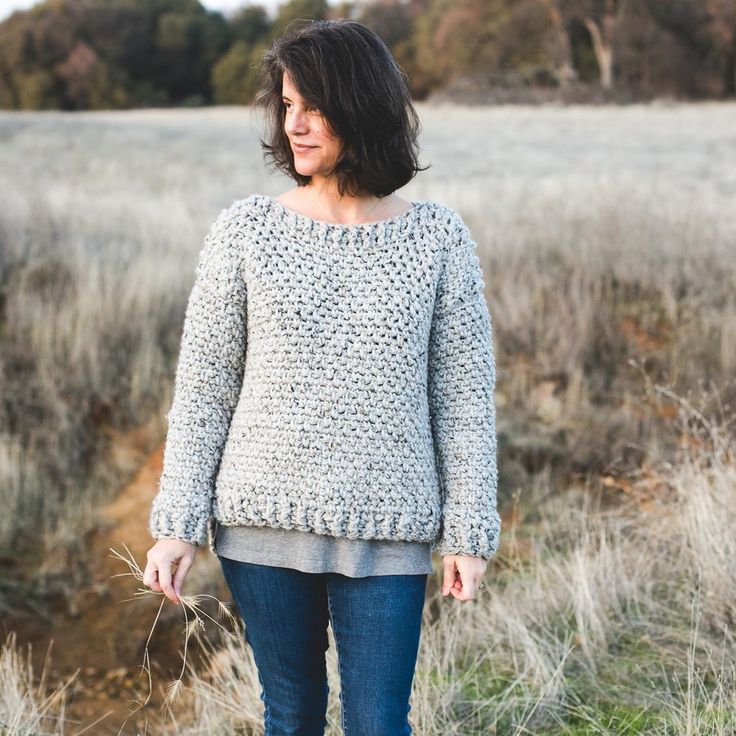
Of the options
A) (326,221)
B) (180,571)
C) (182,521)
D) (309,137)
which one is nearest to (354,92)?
(309,137)

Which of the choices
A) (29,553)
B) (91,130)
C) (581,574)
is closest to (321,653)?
(581,574)

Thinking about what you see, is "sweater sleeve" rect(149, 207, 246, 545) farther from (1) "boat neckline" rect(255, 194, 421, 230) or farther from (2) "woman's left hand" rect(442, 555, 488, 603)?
(2) "woman's left hand" rect(442, 555, 488, 603)

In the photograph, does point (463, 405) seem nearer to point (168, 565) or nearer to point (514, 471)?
point (168, 565)

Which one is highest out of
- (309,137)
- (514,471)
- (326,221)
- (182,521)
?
(309,137)

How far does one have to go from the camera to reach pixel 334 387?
65.2 inches

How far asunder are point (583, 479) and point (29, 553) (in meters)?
2.97

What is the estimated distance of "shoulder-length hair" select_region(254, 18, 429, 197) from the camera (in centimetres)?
166

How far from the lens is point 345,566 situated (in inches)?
65.1

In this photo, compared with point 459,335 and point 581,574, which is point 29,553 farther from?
point 459,335

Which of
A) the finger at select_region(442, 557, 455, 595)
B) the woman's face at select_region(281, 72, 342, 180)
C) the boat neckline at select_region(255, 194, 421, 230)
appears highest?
the woman's face at select_region(281, 72, 342, 180)

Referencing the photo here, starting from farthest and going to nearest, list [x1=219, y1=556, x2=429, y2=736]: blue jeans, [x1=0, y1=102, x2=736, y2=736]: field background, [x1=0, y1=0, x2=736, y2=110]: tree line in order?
[x1=0, y1=0, x2=736, y2=110]: tree line, [x1=0, y1=102, x2=736, y2=736]: field background, [x1=219, y1=556, x2=429, y2=736]: blue jeans

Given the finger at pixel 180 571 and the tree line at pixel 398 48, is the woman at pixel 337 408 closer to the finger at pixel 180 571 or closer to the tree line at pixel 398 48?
the finger at pixel 180 571

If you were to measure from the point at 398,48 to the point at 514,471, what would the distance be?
30.4 metres

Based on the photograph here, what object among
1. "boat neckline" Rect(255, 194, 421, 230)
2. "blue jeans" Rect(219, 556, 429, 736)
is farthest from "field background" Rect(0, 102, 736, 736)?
"boat neckline" Rect(255, 194, 421, 230)
